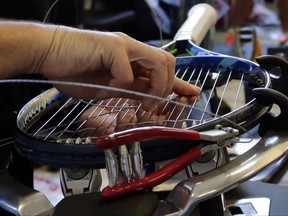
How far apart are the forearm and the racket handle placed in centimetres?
31

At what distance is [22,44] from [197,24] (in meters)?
0.40

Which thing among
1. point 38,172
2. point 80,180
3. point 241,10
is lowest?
point 38,172

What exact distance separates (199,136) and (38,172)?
0.69m

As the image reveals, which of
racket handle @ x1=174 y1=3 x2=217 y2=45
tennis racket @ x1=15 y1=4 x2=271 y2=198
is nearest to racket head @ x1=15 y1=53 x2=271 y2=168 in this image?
tennis racket @ x1=15 y1=4 x2=271 y2=198

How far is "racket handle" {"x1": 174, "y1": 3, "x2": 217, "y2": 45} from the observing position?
0.76 metres

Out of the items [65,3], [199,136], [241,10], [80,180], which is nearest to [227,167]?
[199,136]

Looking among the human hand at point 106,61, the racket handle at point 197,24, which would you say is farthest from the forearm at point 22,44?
the racket handle at point 197,24

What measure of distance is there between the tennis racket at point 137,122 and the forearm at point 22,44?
68 millimetres

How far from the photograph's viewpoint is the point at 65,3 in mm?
929

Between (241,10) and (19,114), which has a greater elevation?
(19,114)

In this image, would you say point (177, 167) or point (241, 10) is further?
point (241, 10)

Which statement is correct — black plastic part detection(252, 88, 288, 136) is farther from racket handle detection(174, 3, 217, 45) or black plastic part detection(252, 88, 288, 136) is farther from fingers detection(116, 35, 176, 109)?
racket handle detection(174, 3, 217, 45)

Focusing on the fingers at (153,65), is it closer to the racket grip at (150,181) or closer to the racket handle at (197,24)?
the racket grip at (150,181)

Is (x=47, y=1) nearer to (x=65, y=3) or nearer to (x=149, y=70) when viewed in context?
(x=65, y=3)
